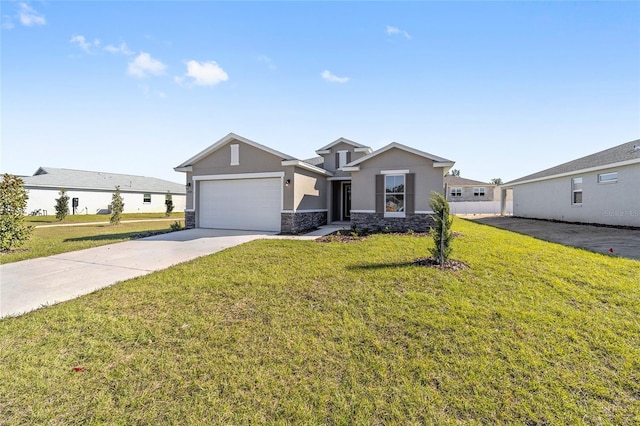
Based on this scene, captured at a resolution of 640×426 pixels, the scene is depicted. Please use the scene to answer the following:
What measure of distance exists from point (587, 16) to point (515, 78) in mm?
2419

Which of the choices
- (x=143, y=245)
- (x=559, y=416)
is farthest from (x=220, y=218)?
(x=559, y=416)

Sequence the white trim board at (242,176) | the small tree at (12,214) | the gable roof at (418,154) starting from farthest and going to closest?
the white trim board at (242,176) → the gable roof at (418,154) → the small tree at (12,214)

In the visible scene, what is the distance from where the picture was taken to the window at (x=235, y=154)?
13.3 metres

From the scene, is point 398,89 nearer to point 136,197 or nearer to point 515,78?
point 515,78

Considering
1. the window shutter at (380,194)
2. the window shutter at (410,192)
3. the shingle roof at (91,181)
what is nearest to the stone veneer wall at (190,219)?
the window shutter at (380,194)

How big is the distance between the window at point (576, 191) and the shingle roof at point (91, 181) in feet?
128

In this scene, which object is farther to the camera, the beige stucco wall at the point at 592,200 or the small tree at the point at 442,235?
the beige stucco wall at the point at 592,200

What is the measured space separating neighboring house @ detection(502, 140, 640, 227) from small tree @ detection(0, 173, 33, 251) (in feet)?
80.5

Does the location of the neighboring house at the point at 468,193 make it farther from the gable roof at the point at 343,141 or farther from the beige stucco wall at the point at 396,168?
the beige stucco wall at the point at 396,168

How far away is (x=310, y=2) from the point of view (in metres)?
9.75

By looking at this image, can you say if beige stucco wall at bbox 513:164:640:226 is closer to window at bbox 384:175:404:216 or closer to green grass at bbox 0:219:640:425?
window at bbox 384:175:404:216

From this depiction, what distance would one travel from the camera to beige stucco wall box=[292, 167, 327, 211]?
12.6m

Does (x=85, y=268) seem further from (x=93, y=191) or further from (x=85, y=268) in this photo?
(x=93, y=191)

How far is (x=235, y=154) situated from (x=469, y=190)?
30.2 m
